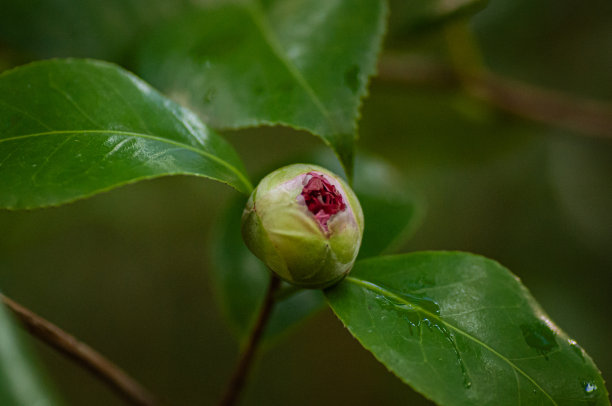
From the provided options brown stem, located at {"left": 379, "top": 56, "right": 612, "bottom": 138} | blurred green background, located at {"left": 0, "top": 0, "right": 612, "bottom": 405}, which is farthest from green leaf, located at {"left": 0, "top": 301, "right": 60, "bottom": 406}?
blurred green background, located at {"left": 0, "top": 0, "right": 612, "bottom": 405}

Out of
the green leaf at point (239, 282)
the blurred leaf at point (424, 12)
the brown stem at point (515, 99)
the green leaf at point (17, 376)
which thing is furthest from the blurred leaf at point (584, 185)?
the green leaf at point (17, 376)

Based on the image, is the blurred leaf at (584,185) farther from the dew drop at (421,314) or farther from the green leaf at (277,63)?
the dew drop at (421,314)

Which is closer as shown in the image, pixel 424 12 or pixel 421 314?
pixel 421 314

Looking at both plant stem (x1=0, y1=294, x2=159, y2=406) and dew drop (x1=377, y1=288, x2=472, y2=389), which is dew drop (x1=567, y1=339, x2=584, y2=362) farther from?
plant stem (x1=0, y1=294, x2=159, y2=406)

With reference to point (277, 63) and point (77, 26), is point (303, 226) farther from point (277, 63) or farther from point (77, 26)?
point (77, 26)

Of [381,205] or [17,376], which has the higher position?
[17,376]

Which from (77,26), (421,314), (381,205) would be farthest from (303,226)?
(77,26)
